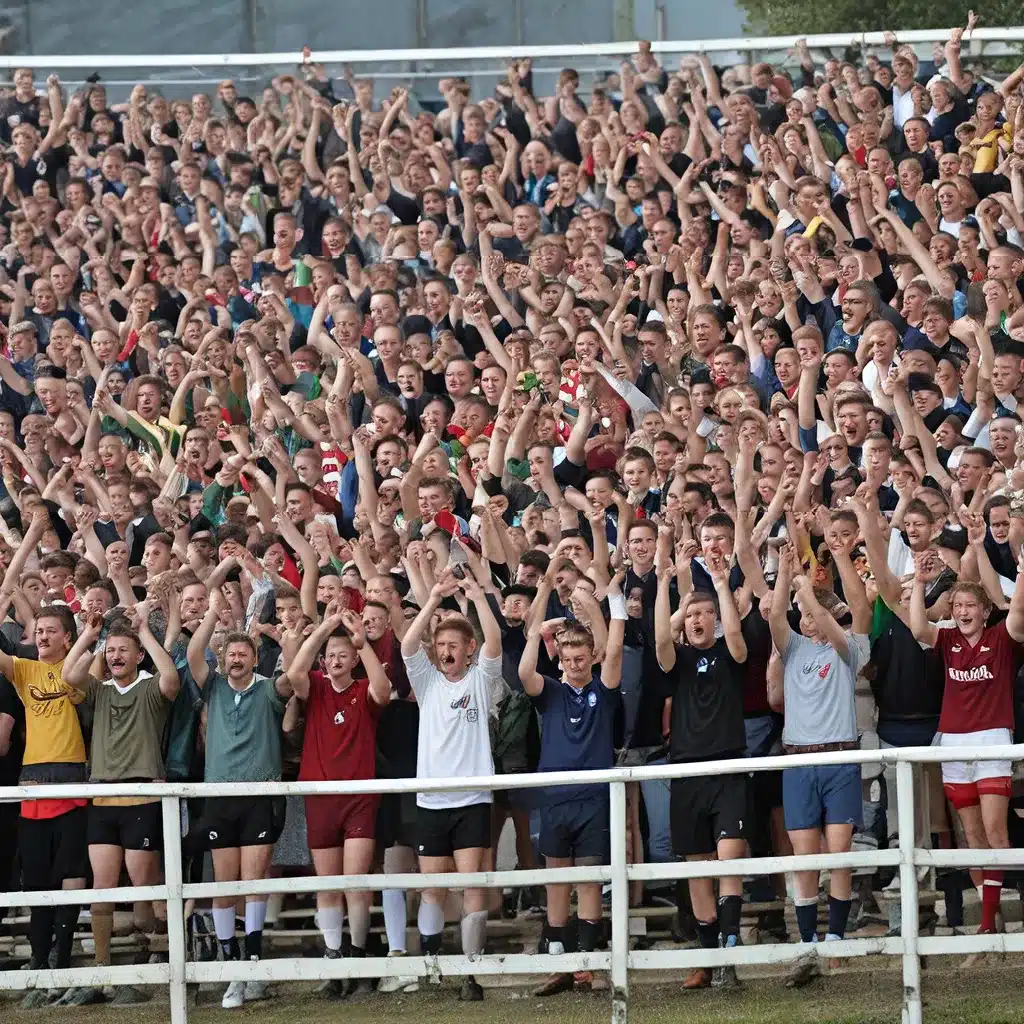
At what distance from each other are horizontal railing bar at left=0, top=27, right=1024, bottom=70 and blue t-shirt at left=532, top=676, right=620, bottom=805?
10571 millimetres

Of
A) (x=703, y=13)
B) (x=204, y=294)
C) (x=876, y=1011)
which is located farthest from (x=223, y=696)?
(x=703, y=13)

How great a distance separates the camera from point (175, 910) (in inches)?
364

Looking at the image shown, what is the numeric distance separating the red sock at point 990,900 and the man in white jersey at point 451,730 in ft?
7.28

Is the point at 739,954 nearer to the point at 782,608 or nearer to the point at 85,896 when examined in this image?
the point at 782,608

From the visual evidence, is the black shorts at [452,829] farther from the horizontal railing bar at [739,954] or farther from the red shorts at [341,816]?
the horizontal railing bar at [739,954]

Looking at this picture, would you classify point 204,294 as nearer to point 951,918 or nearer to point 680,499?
point 680,499

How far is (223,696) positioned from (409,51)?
11.8 m

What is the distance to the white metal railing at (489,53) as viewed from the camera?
19.2 meters

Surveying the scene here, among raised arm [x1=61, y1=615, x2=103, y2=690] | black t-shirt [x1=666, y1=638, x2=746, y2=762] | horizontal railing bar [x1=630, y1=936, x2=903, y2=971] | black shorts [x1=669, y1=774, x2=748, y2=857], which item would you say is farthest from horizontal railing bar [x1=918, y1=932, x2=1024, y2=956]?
raised arm [x1=61, y1=615, x2=103, y2=690]

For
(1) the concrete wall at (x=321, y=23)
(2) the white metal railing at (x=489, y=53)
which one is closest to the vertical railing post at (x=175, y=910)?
(2) the white metal railing at (x=489, y=53)

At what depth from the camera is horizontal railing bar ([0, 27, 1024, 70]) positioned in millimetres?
19219

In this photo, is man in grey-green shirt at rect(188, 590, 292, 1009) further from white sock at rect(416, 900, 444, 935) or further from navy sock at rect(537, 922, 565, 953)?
navy sock at rect(537, 922, 565, 953)

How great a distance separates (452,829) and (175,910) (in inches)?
57.2

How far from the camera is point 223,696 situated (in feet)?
34.1
